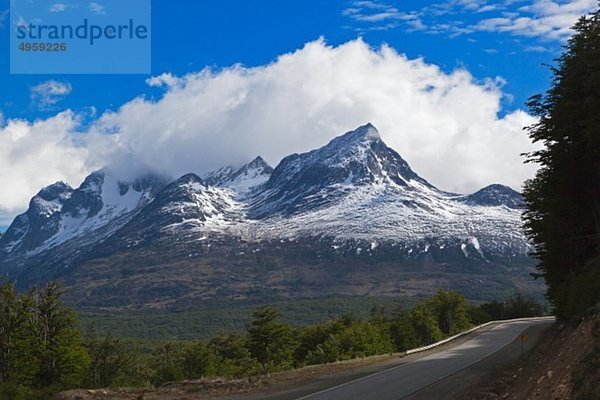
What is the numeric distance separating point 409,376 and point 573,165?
49.3ft

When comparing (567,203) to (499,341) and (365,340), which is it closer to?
A: (499,341)

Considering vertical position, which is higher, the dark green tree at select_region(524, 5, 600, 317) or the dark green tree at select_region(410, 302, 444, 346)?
the dark green tree at select_region(524, 5, 600, 317)

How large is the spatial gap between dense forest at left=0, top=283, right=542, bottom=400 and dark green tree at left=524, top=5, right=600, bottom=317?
1874 cm

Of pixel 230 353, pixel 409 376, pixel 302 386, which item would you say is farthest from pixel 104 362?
pixel 409 376

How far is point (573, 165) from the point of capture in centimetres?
3575

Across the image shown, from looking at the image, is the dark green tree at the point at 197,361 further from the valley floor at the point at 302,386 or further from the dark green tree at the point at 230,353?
the valley floor at the point at 302,386

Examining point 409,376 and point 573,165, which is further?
point 573,165

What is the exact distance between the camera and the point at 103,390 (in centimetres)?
2455

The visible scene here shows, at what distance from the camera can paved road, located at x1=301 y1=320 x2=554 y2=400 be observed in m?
25.5

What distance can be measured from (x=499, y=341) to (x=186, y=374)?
29.8 m

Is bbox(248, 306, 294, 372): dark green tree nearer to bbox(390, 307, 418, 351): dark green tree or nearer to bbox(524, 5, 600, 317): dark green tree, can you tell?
bbox(390, 307, 418, 351): dark green tree

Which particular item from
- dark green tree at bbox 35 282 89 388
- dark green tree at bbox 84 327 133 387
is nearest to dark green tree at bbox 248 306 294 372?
dark green tree at bbox 84 327 133 387

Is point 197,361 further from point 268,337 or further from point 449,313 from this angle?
point 449,313

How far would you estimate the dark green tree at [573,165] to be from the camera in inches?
1133
